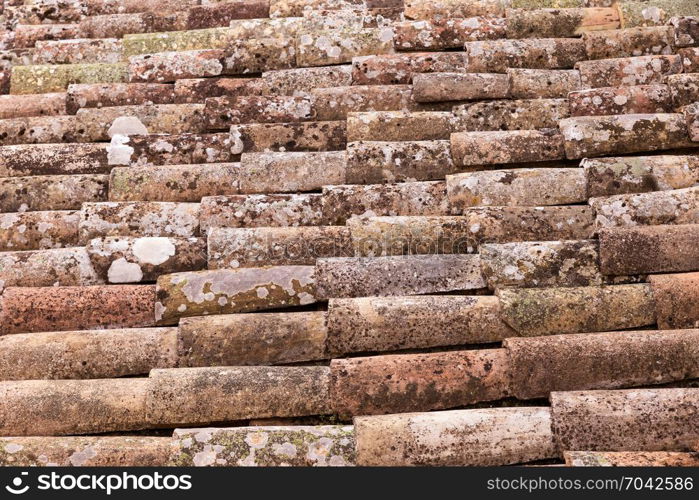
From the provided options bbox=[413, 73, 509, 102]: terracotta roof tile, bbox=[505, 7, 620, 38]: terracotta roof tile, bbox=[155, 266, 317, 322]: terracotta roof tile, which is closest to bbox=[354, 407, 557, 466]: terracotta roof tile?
bbox=[155, 266, 317, 322]: terracotta roof tile

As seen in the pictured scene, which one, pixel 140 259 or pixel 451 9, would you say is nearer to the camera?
pixel 140 259

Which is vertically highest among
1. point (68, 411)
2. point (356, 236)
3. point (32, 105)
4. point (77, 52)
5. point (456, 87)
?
point (77, 52)

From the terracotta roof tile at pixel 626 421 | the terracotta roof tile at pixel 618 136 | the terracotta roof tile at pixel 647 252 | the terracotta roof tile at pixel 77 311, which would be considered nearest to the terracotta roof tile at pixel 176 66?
the terracotta roof tile at pixel 77 311

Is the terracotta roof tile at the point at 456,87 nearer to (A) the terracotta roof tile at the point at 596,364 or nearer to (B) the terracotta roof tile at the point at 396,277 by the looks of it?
(B) the terracotta roof tile at the point at 396,277

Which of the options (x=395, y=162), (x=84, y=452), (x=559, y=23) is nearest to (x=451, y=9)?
(x=559, y=23)

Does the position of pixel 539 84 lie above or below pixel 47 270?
above

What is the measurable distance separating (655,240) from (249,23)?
3332 millimetres

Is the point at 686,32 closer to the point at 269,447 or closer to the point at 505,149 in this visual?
the point at 505,149

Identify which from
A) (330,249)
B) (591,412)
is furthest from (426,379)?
(330,249)

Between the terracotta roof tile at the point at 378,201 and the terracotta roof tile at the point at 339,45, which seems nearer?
the terracotta roof tile at the point at 378,201

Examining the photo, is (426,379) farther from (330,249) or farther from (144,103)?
(144,103)

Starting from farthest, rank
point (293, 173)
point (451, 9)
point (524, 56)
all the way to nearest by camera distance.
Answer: point (451, 9) < point (524, 56) < point (293, 173)

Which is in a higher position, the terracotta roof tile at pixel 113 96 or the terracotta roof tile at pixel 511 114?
the terracotta roof tile at pixel 113 96

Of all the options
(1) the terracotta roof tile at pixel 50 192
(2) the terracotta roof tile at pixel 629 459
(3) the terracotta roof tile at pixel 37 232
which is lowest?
(2) the terracotta roof tile at pixel 629 459
